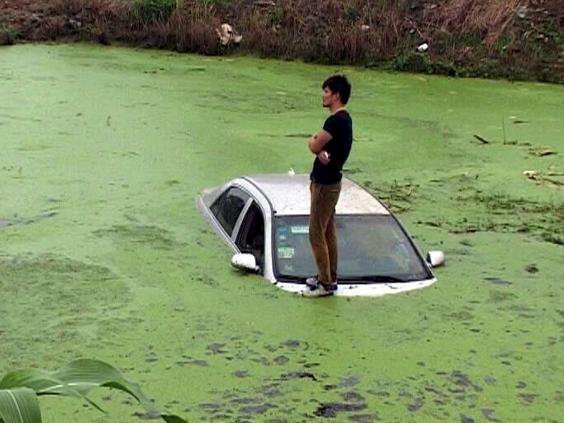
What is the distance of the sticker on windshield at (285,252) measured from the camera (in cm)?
678

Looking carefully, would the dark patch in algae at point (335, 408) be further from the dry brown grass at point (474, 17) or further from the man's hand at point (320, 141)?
the dry brown grass at point (474, 17)

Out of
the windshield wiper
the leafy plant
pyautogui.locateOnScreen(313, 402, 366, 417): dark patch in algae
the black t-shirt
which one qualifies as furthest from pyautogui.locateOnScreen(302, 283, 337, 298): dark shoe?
the leafy plant

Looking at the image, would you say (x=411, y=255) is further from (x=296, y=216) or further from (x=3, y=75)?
(x=3, y=75)

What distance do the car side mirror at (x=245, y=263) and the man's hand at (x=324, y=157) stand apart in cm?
92

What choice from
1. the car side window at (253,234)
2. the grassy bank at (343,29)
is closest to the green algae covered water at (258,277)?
the car side window at (253,234)

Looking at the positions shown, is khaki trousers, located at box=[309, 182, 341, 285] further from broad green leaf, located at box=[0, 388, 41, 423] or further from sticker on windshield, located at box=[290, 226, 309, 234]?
broad green leaf, located at box=[0, 388, 41, 423]

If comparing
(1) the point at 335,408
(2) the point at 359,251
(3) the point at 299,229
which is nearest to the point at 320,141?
(3) the point at 299,229

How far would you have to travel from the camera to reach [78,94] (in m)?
15.2

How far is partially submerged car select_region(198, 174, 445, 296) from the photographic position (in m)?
6.62

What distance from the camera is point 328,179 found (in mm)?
6262

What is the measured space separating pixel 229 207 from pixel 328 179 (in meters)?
1.71

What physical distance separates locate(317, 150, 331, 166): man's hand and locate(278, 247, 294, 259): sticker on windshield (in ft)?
2.71

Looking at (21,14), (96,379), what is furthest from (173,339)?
(21,14)

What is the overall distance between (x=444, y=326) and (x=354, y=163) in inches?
215
